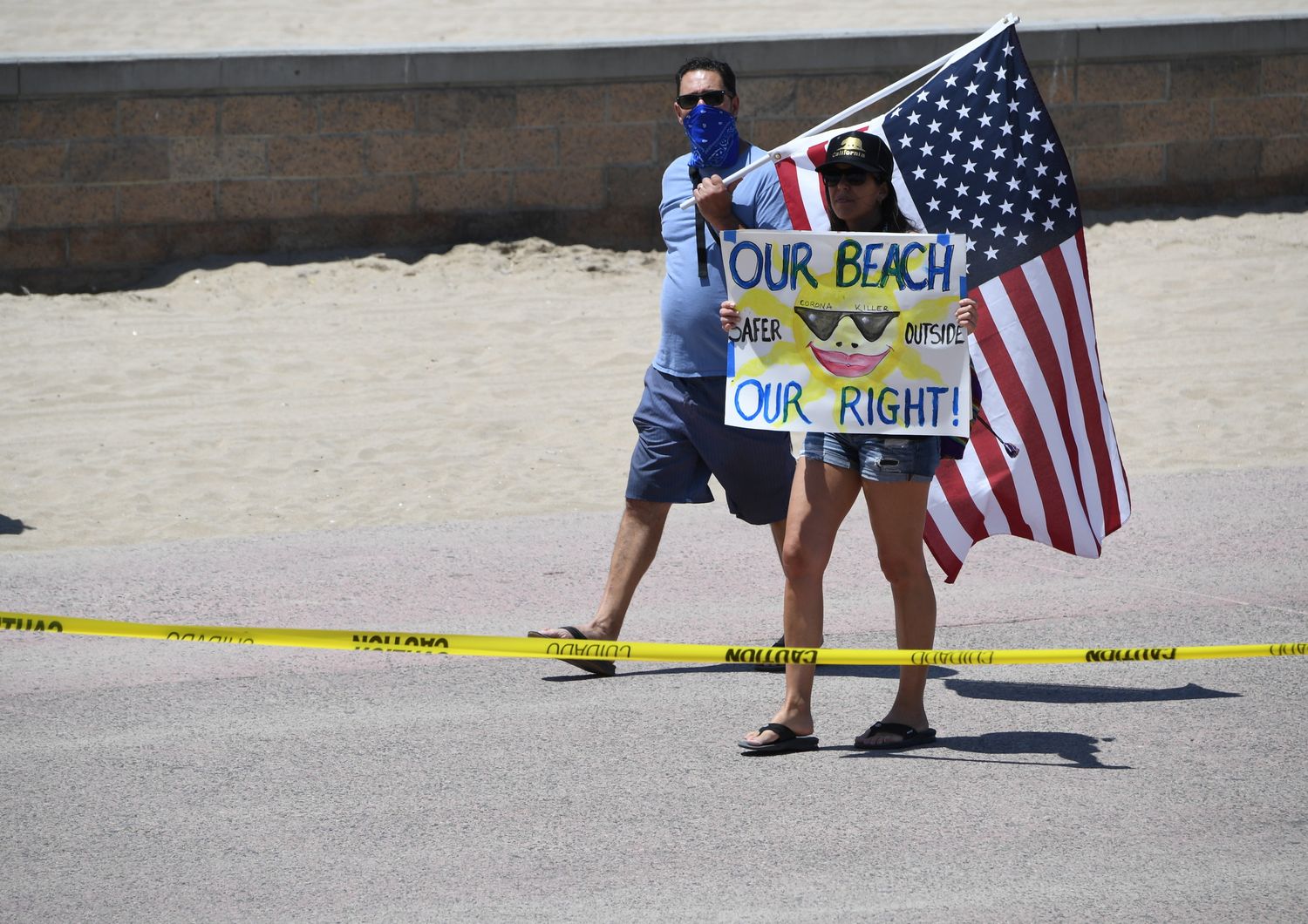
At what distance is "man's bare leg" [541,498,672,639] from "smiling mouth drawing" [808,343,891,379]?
1.13 m

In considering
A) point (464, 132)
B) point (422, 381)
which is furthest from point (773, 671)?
point (464, 132)

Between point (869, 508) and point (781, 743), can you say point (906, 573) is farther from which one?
point (781, 743)

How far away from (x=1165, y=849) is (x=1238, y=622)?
252 cm

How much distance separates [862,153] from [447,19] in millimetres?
Result: 14671

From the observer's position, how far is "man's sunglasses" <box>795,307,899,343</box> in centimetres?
Answer: 561

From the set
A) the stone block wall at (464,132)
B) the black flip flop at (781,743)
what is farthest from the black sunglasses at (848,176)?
the stone block wall at (464,132)

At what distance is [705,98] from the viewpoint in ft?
20.4

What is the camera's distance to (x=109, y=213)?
12.6m

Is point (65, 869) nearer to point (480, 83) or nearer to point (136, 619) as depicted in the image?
point (136, 619)

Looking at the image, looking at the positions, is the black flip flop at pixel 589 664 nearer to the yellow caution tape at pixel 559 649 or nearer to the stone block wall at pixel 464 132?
the yellow caution tape at pixel 559 649

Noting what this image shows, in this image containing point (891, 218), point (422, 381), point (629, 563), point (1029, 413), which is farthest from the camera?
point (422, 381)

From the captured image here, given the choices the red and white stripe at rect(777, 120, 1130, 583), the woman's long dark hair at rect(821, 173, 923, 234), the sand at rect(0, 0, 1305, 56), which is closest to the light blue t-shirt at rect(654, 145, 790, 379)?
the red and white stripe at rect(777, 120, 1130, 583)

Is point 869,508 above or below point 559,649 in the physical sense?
above

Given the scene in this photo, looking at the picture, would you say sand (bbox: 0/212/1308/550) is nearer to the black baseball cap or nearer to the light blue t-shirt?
the light blue t-shirt
